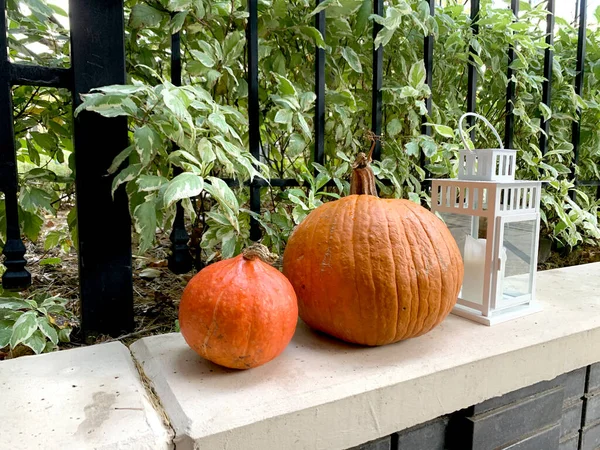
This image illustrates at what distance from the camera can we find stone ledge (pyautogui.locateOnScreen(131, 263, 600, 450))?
0.72 metres

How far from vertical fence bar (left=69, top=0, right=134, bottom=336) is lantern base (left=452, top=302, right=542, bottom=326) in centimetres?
83

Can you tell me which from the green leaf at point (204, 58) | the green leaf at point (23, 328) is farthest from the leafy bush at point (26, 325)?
the green leaf at point (204, 58)

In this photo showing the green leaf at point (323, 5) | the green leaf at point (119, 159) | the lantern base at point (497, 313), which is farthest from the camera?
the green leaf at point (323, 5)

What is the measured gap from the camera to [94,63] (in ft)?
3.30

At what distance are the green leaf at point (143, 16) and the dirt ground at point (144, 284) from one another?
0.77m

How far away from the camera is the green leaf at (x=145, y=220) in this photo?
3.11 feet

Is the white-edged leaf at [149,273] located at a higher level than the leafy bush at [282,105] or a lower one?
lower

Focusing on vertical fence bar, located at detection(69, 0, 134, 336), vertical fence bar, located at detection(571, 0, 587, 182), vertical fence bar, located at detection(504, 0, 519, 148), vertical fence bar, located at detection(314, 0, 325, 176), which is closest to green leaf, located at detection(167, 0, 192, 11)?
vertical fence bar, located at detection(69, 0, 134, 336)

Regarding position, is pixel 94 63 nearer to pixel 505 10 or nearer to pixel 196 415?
pixel 196 415

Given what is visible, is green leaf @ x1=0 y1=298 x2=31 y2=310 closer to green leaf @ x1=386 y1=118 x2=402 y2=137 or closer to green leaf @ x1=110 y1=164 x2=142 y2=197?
green leaf @ x1=110 y1=164 x2=142 y2=197

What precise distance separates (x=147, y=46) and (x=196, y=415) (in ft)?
3.63

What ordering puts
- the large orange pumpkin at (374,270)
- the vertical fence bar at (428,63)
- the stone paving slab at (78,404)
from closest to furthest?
the stone paving slab at (78,404)
the large orange pumpkin at (374,270)
the vertical fence bar at (428,63)

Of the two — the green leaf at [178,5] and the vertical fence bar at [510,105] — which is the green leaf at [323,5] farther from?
the vertical fence bar at [510,105]

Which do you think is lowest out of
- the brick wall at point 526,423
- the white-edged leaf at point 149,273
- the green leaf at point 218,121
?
the brick wall at point 526,423
